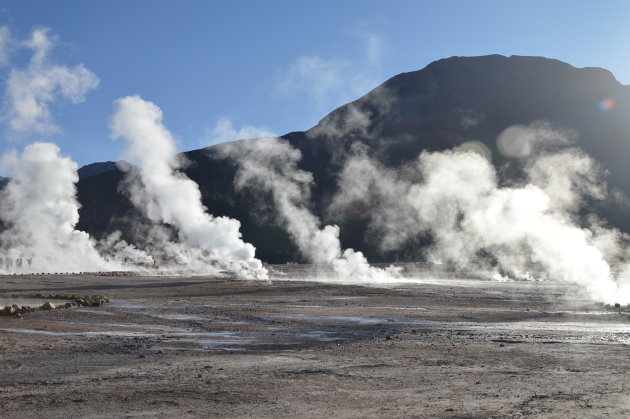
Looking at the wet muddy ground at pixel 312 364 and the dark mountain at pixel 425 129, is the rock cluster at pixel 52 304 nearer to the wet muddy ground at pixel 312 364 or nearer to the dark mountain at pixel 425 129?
the wet muddy ground at pixel 312 364

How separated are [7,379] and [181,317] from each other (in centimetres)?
1324

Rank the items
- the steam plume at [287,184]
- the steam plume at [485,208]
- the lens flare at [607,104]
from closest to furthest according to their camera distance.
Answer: the steam plume at [485,208] → the steam plume at [287,184] → the lens flare at [607,104]

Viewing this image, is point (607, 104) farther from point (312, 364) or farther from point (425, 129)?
point (312, 364)

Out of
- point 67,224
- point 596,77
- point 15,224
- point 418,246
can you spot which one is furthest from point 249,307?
point 596,77

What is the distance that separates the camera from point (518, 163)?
438 ft

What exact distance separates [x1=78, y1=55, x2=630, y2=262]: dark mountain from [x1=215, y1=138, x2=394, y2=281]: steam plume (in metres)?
2.85

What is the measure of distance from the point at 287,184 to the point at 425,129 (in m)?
40.9

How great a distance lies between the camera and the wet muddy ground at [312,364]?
32.4 feet

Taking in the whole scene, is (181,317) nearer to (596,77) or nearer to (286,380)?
(286,380)

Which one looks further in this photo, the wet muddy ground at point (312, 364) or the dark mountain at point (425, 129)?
the dark mountain at point (425, 129)

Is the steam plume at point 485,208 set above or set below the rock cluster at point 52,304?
above

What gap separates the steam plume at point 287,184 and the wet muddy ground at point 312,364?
3396 inches

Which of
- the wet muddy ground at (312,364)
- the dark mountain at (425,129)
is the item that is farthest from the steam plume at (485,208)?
the wet muddy ground at (312,364)

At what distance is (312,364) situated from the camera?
45.3 feet
